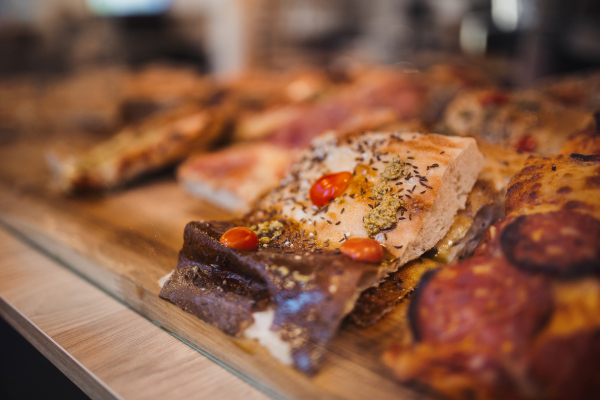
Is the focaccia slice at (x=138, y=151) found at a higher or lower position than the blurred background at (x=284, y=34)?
lower

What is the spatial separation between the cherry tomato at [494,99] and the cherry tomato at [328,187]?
2.12 metres

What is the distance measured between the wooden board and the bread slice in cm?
14

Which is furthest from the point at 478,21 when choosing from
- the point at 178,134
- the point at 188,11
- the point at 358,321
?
the point at 358,321

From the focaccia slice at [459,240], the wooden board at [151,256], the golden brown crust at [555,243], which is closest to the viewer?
the golden brown crust at [555,243]

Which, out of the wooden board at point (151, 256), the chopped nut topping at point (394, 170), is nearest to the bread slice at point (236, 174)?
the wooden board at point (151, 256)

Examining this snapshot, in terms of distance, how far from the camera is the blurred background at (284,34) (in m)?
6.11

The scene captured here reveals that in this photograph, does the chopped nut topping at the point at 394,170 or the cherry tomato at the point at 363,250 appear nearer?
the cherry tomato at the point at 363,250

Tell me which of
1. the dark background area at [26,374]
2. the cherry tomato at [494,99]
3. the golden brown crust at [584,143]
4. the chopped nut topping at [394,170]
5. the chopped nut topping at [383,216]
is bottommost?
the dark background area at [26,374]

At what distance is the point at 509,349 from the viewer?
1355 mm

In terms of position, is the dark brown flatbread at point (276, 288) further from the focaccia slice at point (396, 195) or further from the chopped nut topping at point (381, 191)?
the chopped nut topping at point (381, 191)

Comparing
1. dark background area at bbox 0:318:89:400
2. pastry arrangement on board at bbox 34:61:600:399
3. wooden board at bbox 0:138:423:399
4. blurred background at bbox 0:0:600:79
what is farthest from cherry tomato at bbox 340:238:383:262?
blurred background at bbox 0:0:600:79

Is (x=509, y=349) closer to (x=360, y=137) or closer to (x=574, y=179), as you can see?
(x=574, y=179)

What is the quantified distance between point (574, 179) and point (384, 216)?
834 mm

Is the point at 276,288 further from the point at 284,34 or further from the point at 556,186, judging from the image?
the point at 284,34
